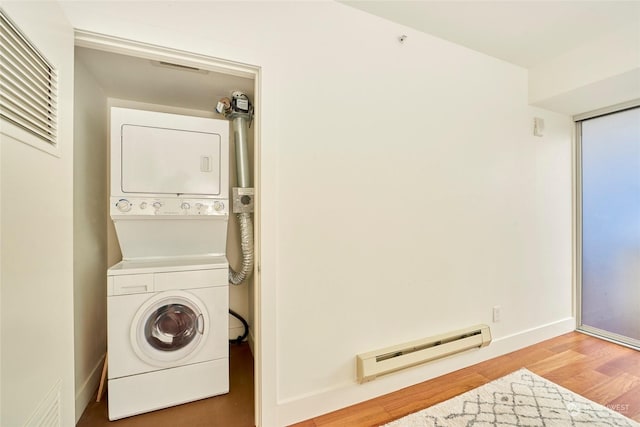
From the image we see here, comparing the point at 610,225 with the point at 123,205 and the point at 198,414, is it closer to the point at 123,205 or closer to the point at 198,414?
the point at 198,414

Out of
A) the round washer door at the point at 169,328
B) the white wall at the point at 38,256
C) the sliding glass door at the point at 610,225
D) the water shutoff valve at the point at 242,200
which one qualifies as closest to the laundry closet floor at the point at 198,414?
the round washer door at the point at 169,328

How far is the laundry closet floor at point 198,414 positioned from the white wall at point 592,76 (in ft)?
11.1

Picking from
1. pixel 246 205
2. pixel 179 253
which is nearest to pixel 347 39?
pixel 246 205

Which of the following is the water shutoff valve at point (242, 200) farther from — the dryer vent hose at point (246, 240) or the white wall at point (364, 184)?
the white wall at point (364, 184)

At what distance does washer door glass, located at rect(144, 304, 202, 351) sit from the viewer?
5.60 feet

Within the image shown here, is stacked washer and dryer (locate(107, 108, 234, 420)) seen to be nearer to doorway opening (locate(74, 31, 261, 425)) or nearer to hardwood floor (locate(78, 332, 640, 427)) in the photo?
hardwood floor (locate(78, 332, 640, 427))

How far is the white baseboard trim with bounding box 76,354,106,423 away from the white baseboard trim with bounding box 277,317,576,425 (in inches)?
48.4

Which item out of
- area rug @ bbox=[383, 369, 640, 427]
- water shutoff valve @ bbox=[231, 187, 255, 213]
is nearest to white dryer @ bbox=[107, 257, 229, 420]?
water shutoff valve @ bbox=[231, 187, 255, 213]

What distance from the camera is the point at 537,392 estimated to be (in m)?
1.81

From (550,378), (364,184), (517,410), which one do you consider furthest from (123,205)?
(550,378)

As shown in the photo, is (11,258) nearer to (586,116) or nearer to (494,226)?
(494,226)

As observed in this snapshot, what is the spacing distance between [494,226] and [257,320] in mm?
2033

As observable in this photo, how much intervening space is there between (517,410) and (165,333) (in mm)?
2252

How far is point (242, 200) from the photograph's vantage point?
2.20 meters
